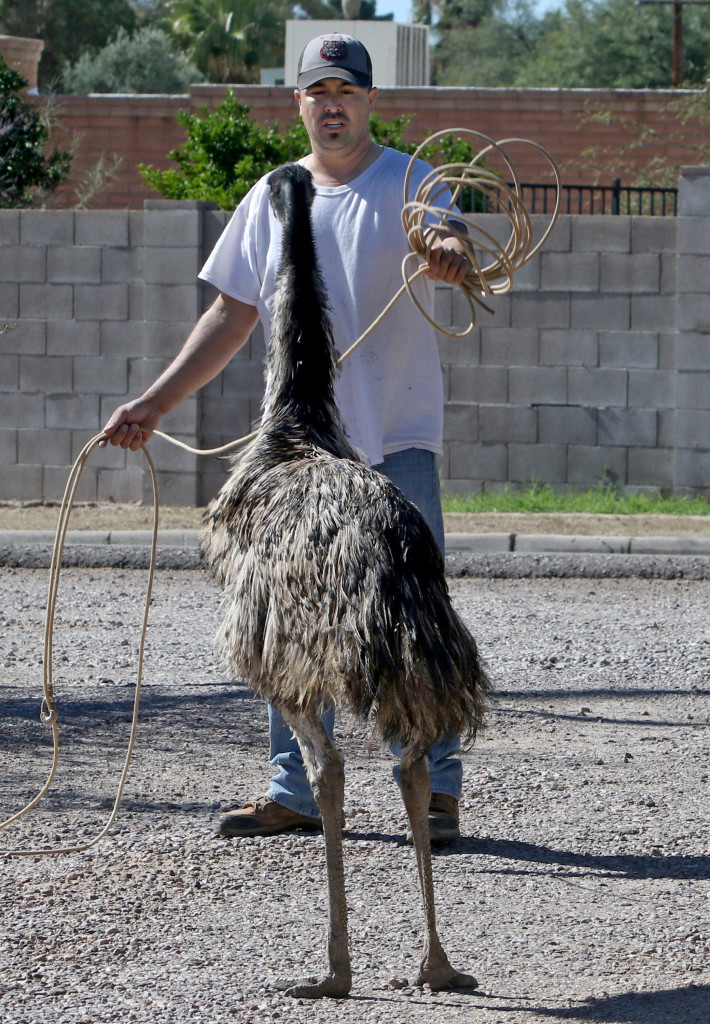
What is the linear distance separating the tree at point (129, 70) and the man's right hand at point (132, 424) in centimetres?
3323

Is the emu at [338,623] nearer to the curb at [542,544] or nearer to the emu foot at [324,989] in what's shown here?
the emu foot at [324,989]

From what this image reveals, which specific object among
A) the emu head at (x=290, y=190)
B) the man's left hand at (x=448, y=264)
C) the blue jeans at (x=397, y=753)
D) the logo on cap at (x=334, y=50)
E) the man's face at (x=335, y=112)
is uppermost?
the logo on cap at (x=334, y=50)

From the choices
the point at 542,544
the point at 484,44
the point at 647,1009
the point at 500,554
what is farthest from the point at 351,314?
the point at 484,44

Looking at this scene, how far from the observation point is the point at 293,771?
448 cm

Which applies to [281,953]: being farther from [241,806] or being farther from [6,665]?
[6,665]

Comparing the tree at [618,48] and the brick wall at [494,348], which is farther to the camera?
the tree at [618,48]

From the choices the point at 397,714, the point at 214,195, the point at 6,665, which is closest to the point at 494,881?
the point at 397,714

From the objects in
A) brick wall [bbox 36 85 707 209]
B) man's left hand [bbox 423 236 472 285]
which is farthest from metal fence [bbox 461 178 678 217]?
man's left hand [bbox 423 236 472 285]

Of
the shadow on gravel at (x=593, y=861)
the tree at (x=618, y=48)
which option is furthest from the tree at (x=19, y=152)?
the tree at (x=618, y=48)

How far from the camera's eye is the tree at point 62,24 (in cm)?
4097

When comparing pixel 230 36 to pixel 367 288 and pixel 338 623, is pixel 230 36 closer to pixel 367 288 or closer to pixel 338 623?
pixel 367 288

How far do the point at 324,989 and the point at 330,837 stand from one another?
36 cm

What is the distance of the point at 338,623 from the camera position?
321 cm

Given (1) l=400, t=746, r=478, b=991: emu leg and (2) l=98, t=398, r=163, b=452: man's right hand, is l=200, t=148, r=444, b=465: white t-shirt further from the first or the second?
(1) l=400, t=746, r=478, b=991: emu leg
